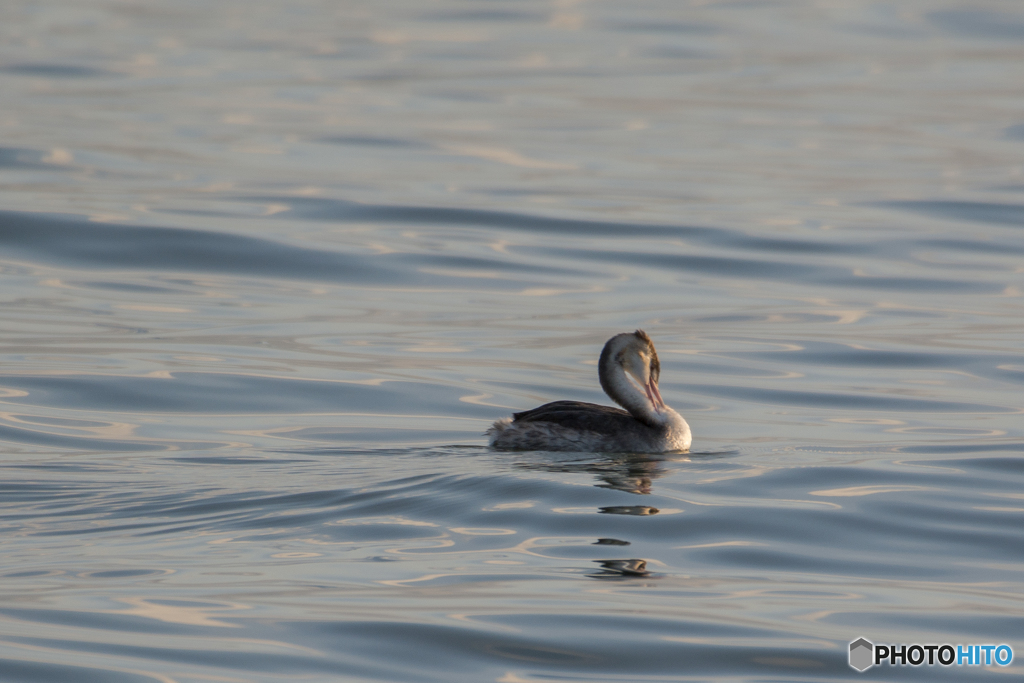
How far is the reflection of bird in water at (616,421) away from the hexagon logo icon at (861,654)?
3931 millimetres

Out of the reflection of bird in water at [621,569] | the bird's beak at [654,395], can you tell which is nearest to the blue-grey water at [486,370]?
the reflection of bird in water at [621,569]

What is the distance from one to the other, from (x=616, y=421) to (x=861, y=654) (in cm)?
415

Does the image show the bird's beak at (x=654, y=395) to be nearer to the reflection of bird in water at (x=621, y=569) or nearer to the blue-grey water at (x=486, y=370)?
the blue-grey water at (x=486, y=370)

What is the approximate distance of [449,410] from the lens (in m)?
12.4

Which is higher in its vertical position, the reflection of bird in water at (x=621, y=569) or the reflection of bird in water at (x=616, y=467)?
the reflection of bird in water at (x=616, y=467)

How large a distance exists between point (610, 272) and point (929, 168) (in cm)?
1148

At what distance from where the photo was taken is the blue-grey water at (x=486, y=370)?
6637mm

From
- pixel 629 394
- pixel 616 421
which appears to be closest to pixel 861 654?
pixel 616 421

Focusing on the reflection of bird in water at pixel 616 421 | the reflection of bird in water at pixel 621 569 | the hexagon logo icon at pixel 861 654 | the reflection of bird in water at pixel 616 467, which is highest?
the reflection of bird in water at pixel 616 421

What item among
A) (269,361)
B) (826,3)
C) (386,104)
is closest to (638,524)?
(269,361)

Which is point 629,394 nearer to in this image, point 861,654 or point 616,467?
point 616,467

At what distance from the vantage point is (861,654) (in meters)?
6.40

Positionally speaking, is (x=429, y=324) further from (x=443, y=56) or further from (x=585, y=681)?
(x=443, y=56)

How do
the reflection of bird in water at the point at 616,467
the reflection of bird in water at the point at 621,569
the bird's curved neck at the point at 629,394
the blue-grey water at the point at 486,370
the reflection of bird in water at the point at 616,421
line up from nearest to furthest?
the blue-grey water at the point at 486,370 < the reflection of bird in water at the point at 621,569 < the reflection of bird in water at the point at 616,467 < the reflection of bird in water at the point at 616,421 < the bird's curved neck at the point at 629,394
